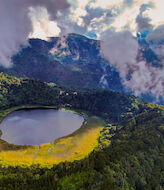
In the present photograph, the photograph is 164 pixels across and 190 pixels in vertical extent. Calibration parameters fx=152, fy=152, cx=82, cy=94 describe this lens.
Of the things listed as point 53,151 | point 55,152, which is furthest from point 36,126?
point 55,152

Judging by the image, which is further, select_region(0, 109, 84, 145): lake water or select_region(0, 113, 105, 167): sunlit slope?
select_region(0, 109, 84, 145): lake water

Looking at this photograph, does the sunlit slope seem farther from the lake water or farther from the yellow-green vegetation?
the lake water

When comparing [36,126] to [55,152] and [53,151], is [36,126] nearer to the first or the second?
[53,151]

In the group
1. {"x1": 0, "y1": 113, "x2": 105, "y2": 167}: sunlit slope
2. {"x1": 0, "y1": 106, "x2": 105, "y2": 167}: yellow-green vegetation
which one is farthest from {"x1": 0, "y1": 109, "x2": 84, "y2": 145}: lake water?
{"x1": 0, "y1": 113, "x2": 105, "y2": 167}: sunlit slope

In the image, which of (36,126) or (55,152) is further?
(36,126)

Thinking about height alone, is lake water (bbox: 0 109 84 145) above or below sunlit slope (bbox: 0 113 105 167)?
above
